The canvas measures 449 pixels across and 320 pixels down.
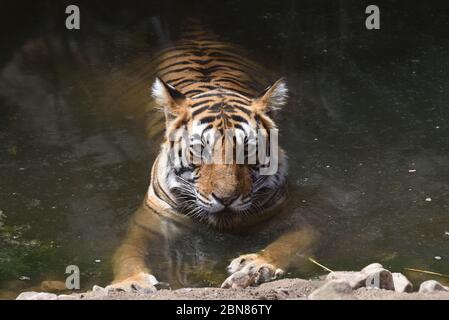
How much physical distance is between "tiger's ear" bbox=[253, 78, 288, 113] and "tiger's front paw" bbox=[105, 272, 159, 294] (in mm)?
1236

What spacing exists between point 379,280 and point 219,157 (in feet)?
3.97

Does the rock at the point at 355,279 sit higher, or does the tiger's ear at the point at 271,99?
the tiger's ear at the point at 271,99

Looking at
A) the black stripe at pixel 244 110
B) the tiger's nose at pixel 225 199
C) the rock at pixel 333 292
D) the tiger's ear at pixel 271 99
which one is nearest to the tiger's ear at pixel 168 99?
the black stripe at pixel 244 110

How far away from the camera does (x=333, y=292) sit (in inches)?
145

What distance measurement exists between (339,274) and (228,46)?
10.1 feet

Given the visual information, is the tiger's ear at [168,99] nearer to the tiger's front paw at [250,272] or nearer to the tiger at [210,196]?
the tiger at [210,196]

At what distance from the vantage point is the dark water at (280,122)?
5051 millimetres

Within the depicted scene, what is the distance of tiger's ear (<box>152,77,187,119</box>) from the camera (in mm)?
5312

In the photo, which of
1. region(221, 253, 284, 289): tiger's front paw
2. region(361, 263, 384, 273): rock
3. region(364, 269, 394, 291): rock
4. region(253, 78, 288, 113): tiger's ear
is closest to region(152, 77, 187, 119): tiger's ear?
region(253, 78, 288, 113): tiger's ear

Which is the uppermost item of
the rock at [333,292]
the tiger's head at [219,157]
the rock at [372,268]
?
the tiger's head at [219,157]

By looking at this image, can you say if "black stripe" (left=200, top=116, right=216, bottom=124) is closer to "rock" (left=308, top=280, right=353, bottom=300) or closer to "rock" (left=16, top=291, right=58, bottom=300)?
"rock" (left=16, top=291, right=58, bottom=300)

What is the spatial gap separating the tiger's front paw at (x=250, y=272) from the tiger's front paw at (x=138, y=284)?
1.20ft
